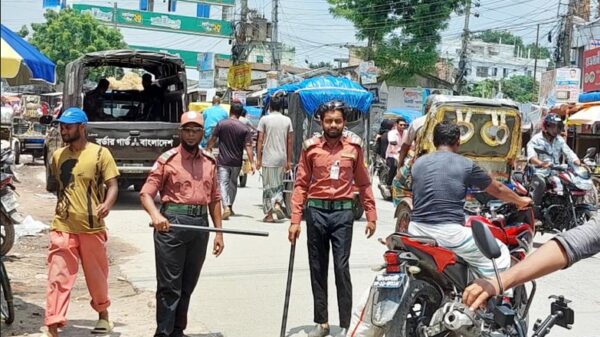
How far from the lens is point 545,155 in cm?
1125

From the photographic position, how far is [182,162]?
579 centimetres

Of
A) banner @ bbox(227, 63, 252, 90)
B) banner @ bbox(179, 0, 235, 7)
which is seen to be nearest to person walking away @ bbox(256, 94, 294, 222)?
banner @ bbox(227, 63, 252, 90)

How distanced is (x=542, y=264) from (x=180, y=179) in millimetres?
3339

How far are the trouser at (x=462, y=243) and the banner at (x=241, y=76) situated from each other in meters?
36.3

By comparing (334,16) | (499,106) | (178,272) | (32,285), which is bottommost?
(32,285)

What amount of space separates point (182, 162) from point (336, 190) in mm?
1222

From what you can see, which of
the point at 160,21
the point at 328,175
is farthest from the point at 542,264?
the point at 160,21

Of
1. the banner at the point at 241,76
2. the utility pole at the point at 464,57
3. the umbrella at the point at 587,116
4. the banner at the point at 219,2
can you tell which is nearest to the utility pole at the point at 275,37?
the banner at the point at 241,76

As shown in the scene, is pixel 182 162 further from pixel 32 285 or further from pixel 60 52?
pixel 60 52

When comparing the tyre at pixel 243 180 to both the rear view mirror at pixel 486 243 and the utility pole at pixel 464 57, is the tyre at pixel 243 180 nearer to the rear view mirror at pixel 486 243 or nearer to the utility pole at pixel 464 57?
the rear view mirror at pixel 486 243

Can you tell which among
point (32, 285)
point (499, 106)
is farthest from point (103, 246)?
point (499, 106)

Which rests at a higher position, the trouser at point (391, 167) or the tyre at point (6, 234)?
the tyre at point (6, 234)

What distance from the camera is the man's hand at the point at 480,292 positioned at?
289 cm

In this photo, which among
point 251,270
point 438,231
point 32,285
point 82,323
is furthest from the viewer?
point 251,270
